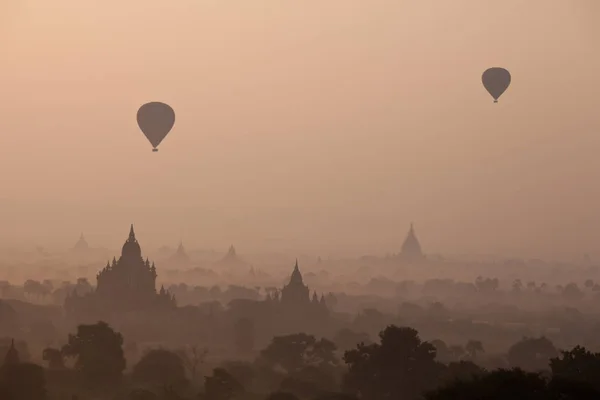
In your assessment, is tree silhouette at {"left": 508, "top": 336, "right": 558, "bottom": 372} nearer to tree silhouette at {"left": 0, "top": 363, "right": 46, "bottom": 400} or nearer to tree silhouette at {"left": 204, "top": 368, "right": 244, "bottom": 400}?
tree silhouette at {"left": 204, "top": 368, "right": 244, "bottom": 400}

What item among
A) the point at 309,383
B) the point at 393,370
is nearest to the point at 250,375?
the point at 309,383

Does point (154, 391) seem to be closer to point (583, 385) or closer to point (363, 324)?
point (583, 385)

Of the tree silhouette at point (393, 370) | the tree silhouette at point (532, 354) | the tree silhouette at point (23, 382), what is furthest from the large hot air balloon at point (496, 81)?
the tree silhouette at point (23, 382)

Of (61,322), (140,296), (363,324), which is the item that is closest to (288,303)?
(363,324)

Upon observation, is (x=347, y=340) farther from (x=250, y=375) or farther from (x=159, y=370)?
(x=159, y=370)

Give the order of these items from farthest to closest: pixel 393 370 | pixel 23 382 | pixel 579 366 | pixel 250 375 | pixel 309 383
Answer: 1. pixel 250 375
2. pixel 309 383
3. pixel 393 370
4. pixel 23 382
5. pixel 579 366

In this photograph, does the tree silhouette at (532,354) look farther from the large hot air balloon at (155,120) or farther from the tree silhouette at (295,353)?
the large hot air balloon at (155,120)
